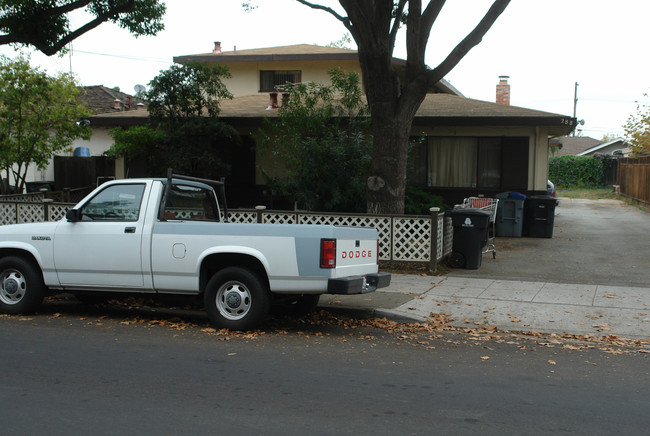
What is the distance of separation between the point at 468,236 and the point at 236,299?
20.2 ft

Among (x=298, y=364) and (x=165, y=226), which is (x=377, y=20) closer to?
(x=165, y=226)

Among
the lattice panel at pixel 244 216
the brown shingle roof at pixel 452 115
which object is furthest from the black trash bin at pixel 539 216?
the lattice panel at pixel 244 216

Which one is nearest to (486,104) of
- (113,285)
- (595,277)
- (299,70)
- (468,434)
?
(299,70)

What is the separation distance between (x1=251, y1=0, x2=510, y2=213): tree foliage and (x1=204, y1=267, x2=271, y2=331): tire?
19.1 feet

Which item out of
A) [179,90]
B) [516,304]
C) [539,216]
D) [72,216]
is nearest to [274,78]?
[179,90]

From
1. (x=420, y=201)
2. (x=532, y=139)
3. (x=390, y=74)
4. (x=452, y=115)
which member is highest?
(x=390, y=74)

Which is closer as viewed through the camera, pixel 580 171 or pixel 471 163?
pixel 471 163

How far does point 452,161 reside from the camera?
18.4m

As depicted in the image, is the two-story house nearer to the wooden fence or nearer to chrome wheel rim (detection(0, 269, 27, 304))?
chrome wheel rim (detection(0, 269, 27, 304))

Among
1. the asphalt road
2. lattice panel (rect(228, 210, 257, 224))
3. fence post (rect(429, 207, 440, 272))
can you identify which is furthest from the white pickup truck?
lattice panel (rect(228, 210, 257, 224))

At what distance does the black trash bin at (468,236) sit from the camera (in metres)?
12.5

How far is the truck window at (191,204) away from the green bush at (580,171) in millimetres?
42668

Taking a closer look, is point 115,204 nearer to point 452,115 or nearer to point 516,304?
point 516,304

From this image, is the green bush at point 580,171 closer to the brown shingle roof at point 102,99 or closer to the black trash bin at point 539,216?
the brown shingle roof at point 102,99
